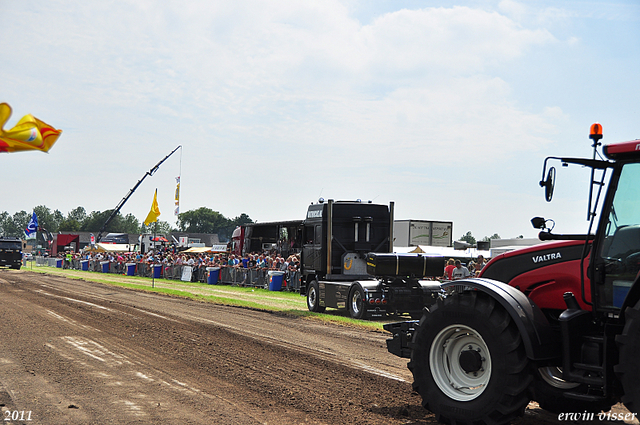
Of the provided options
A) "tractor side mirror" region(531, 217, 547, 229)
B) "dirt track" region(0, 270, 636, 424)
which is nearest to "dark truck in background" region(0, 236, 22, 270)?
"dirt track" region(0, 270, 636, 424)

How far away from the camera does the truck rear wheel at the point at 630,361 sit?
3.88 m

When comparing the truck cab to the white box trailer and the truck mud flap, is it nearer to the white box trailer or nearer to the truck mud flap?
the truck mud flap

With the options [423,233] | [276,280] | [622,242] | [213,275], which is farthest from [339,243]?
[213,275]

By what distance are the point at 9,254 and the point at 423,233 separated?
3163 centimetres

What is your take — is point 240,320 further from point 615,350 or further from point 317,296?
point 615,350

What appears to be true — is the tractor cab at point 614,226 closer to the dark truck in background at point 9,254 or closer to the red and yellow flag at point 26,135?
the red and yellow flag at point 26,135

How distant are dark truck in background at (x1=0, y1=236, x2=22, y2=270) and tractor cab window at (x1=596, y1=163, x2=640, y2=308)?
46.4 metres

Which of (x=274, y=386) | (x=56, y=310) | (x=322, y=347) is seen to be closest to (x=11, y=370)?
(x=274, y=386)

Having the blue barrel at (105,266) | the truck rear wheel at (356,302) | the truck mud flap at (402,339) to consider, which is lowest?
→ the blue barrel at (105,266)

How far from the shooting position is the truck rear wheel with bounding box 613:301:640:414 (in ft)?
12.7

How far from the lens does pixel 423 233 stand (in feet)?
105

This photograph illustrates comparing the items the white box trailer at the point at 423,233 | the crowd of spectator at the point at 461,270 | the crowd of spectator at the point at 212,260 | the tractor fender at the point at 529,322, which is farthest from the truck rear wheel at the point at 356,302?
the white box trailer at the point at 423,233

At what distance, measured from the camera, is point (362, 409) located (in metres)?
5.82

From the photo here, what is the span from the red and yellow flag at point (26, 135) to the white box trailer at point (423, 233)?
28037 mm
